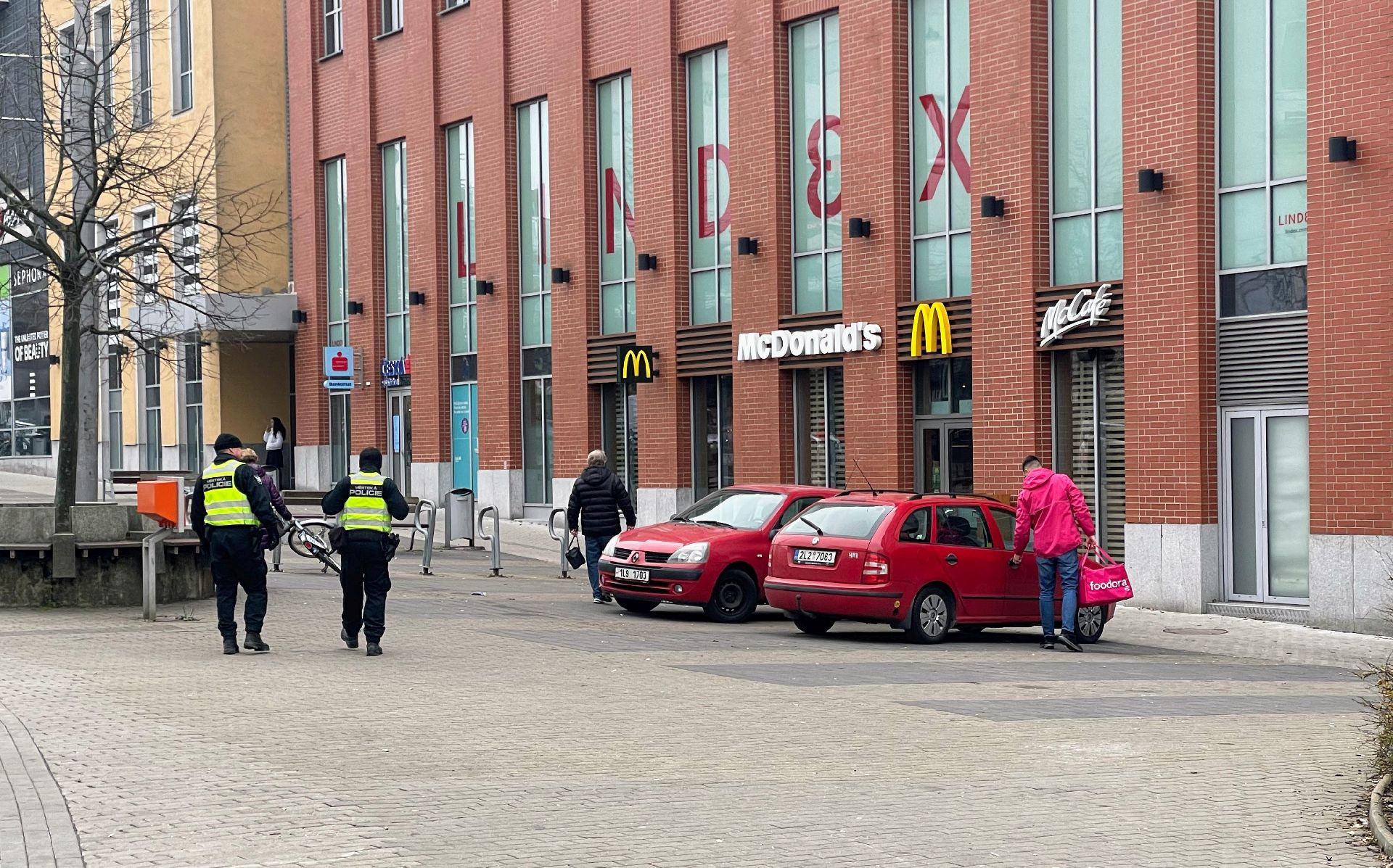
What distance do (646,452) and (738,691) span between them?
678 inches

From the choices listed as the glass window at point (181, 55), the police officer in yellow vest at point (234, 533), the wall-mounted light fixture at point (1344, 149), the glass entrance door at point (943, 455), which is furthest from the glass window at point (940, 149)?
the glass window at point (181, 55)

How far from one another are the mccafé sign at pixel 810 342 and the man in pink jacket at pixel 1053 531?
326 inches

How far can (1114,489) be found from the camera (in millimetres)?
21906

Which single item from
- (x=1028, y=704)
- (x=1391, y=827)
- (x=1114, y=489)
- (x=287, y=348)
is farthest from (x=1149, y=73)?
(x=287, y=348)

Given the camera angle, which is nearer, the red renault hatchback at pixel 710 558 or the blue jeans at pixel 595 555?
the red renault hatchback at pixel 710 558

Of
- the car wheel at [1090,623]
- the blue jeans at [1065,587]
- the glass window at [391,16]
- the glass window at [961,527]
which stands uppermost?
the glass window at [391,16]

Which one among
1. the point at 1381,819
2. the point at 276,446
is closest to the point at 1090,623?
the point at 1381,819

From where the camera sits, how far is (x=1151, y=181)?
20562mm

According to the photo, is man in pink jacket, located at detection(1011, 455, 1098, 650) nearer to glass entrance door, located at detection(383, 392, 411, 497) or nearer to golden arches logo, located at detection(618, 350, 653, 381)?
golden arches logo, located at detection(618, 350, 653, 381)

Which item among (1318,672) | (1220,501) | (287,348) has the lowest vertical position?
(1318,672)

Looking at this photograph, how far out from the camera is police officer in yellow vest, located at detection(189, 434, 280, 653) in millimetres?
14641

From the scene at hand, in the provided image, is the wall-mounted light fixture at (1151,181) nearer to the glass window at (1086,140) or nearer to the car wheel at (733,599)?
the glass window at (1086,140)

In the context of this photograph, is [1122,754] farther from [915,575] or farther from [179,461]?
[179,461]

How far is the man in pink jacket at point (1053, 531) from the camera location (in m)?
16.5
